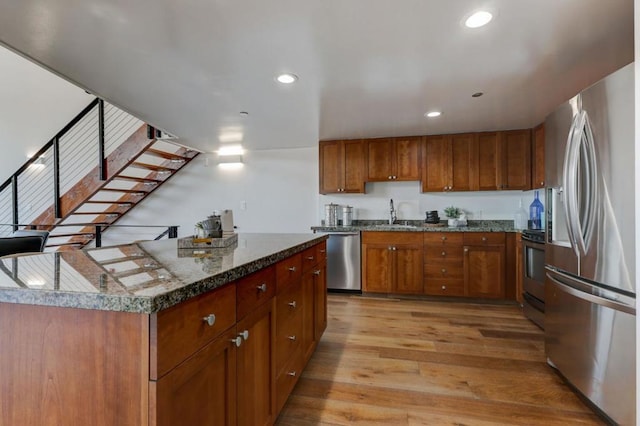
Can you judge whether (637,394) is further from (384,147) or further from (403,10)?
(384,147)

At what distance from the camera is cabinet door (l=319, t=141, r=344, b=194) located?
13.8 ft

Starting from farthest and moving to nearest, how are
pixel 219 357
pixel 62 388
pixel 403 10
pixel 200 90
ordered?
pixel 200 90, pixel 403 10, pixel 219 357, pixel 62 388

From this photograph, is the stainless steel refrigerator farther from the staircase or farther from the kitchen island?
the staircase

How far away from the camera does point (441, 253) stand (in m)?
3.64

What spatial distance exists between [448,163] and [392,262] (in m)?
1.45

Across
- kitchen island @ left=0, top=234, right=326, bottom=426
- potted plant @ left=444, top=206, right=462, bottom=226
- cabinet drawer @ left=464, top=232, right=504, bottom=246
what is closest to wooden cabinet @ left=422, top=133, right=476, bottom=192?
potted plant @ left=444, top=206, right=462, bottom=226

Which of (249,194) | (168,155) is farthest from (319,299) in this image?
(168,155)

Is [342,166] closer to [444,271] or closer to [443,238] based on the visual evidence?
[443,238]

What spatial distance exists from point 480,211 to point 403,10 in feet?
10.7

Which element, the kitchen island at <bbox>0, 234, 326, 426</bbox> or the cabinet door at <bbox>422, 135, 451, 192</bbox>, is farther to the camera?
the cabinet door at <bbox>422, 135, 451, 192</bbox>

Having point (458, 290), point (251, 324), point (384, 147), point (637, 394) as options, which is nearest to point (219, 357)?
point (251, 324)

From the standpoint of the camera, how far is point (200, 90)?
8.41ft

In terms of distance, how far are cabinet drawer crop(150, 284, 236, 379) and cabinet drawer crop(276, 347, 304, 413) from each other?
0.67 meters

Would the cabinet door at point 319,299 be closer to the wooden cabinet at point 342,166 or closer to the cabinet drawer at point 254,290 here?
the cabinet drawer at point 254,290
